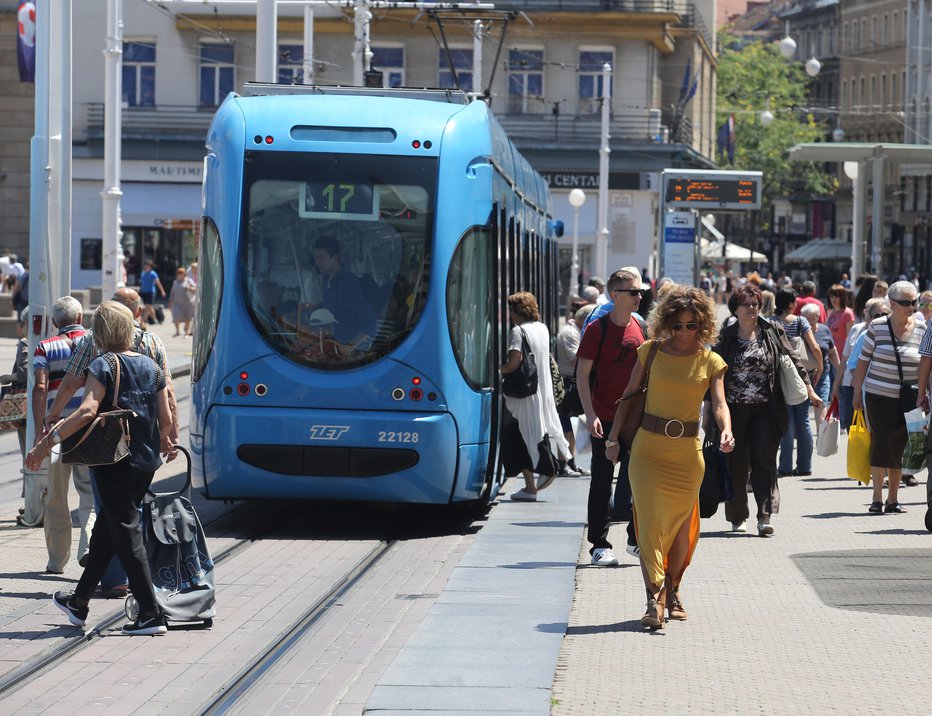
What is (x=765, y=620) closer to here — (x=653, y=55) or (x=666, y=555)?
(x=666, y=555)

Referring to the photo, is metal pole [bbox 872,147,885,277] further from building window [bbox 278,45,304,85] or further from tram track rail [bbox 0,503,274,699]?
building window [bbox 278,45,304,85]

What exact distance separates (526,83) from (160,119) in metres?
11.3

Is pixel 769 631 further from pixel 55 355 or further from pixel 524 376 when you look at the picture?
pixel 524 376

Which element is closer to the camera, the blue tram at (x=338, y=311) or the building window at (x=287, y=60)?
the blue tram at (x=338, y=311)

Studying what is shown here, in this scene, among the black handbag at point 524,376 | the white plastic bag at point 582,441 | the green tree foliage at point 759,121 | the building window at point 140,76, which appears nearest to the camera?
the white plastic bag at point 582,441

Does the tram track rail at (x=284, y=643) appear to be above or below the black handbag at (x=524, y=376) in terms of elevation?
below

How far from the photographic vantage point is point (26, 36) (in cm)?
3109

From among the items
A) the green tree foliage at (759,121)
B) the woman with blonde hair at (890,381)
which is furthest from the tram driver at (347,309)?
the green tree foliage at (759,121)

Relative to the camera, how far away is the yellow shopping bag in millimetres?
13594

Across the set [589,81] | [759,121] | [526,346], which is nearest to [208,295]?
[526,346]

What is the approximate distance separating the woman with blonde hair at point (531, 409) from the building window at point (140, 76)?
43.7m

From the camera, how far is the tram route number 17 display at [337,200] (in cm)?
1216

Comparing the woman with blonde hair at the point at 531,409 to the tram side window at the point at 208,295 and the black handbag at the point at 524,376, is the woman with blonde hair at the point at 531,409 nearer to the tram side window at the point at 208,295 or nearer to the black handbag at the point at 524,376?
the black handbag at the point at 524,376

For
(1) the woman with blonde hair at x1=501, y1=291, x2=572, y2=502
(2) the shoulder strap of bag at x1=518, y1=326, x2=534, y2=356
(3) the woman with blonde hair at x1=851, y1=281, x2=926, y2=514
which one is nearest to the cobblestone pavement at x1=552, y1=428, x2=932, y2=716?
(3) the woman with blonde hair at x1=851, y1=281, x2=926, y2=514
